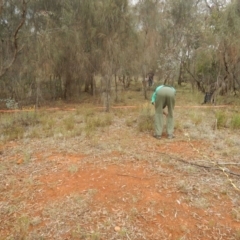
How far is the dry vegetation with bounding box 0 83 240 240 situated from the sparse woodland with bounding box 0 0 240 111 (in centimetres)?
377

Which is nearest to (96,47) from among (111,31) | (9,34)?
(111,31)

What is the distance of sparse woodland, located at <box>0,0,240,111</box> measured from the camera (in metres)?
8.41

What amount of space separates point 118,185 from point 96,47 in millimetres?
6773

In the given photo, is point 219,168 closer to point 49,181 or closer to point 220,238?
point 220,238

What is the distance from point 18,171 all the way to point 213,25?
32.3ft

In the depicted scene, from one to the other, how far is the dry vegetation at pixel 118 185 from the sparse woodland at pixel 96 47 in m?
3.77

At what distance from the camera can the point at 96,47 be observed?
29.5 feet

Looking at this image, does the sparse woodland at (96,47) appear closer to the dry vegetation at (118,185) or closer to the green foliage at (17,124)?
the green foliage at (17,124)

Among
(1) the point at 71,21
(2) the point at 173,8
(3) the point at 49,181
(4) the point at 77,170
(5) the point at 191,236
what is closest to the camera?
(5) the point at 191,236

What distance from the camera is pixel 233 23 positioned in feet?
33.3

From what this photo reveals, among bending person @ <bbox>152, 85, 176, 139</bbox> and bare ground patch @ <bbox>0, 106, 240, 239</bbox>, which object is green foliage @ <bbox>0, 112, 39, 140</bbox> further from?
bending person @ <bbox>152, 85, 176, 139</bbox>

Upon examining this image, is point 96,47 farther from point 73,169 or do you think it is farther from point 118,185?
point 118,185

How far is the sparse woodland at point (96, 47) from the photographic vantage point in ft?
27.6

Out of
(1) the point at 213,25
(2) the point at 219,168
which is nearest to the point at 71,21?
(1) the point at 213,25
